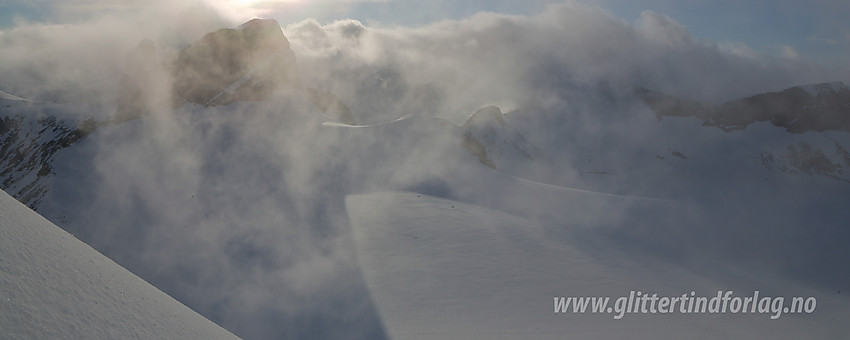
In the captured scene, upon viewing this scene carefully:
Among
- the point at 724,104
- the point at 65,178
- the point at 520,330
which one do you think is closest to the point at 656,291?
the point at 520,330

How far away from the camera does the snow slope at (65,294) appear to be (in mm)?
2260

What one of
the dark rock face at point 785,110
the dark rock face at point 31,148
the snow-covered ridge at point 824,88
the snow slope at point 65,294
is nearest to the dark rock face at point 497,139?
the dark rock face at point 31,148

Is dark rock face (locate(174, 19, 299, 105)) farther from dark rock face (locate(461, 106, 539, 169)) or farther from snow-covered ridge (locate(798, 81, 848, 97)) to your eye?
snow-covered ridge (locate(798, 81, 848, 97))

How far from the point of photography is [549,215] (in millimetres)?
18859

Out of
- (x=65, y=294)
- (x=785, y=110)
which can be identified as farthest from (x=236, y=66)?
(x=785, y=110)

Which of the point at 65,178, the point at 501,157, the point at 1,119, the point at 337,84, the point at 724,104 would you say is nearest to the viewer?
the point at 65,178

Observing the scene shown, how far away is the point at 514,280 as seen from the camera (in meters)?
11.8

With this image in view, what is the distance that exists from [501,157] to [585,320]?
3367 cm

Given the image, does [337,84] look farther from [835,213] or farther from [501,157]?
[835,213]

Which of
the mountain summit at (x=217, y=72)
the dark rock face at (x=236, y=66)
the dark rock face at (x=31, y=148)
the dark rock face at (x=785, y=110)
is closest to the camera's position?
the dark rock face at (x=31, y=148)

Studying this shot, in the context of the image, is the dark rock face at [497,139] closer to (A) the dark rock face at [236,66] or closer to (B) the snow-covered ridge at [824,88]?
(A) the dark rock face at [236,66]

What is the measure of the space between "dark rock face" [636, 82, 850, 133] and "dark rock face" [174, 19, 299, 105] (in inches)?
2934

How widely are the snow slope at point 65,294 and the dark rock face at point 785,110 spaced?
287ft

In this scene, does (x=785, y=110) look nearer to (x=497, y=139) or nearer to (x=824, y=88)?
(x=824, y=88)
